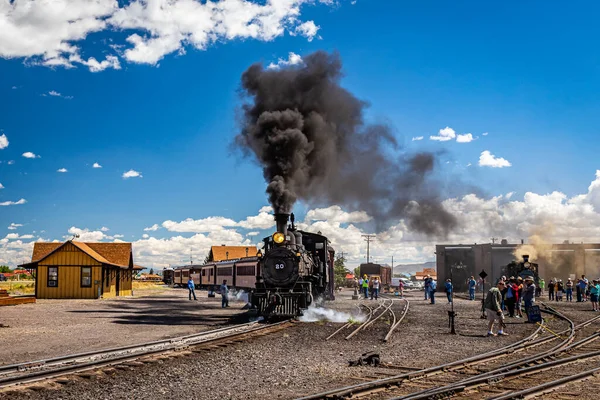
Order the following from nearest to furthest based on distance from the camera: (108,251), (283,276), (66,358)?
(66,358) → (283,276) → (108,251)

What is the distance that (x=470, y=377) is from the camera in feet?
28.0

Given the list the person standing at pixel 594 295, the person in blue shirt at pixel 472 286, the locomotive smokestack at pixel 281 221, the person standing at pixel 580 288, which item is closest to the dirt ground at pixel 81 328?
the locomotive smokestack at pixel 281 221

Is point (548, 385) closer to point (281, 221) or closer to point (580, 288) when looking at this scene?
point (281, 221)

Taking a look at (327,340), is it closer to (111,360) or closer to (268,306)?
(268,306)

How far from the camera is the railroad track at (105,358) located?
27.3 feet

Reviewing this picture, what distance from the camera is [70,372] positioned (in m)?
8.66

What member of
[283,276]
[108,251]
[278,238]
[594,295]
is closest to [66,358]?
[283,276]

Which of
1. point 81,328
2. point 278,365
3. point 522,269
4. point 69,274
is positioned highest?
point 522,269

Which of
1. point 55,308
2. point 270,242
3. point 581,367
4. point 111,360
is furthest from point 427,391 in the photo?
point 55,308

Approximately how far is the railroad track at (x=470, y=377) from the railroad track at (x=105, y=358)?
4130mm

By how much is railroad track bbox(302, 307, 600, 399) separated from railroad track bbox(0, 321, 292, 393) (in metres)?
4.13

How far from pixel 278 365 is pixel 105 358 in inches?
123

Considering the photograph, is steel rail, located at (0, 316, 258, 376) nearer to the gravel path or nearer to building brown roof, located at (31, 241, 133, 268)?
the gravel path

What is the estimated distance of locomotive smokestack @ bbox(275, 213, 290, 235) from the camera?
18286mm
